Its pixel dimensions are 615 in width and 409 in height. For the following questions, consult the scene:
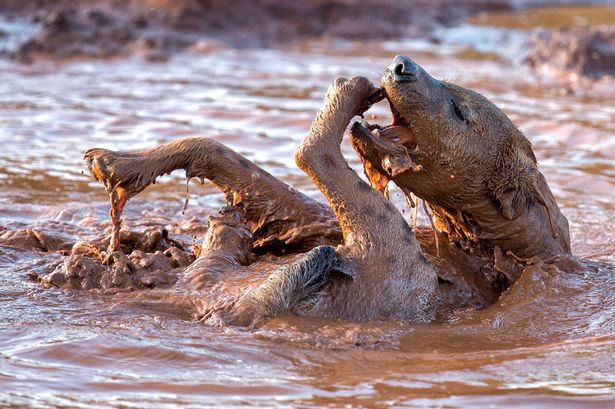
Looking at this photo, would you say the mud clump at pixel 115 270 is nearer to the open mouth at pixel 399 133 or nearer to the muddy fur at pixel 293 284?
the muddy fur at pixel 293 284

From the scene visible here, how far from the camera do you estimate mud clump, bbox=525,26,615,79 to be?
12.9 m

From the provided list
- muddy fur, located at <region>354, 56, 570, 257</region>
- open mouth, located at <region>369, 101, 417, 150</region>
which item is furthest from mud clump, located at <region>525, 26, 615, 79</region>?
open mouth, located at <region>369, 101, 417, 150</region>

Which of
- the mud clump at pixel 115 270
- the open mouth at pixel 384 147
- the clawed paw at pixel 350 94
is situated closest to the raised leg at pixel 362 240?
the clawed paw at pixel 350 94

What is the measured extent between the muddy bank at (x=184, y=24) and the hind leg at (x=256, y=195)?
8000mm

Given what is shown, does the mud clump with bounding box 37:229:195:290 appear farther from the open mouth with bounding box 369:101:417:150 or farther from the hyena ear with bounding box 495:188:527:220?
the hyena ear with bounding box 495:188:527:220

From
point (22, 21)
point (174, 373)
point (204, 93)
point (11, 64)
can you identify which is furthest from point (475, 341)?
point (22, 21)

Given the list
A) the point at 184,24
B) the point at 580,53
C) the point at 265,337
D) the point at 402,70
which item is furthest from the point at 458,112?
the point at 184,24

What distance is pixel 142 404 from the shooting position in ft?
12.6

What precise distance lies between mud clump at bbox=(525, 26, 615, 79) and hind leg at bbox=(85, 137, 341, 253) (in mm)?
8170

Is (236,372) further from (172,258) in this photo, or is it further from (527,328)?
(527,328)

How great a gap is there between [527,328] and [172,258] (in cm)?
160

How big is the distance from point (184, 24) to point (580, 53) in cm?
499

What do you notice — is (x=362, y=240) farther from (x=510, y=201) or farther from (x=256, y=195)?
(x=510, y=201)

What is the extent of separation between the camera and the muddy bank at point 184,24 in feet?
44.3
